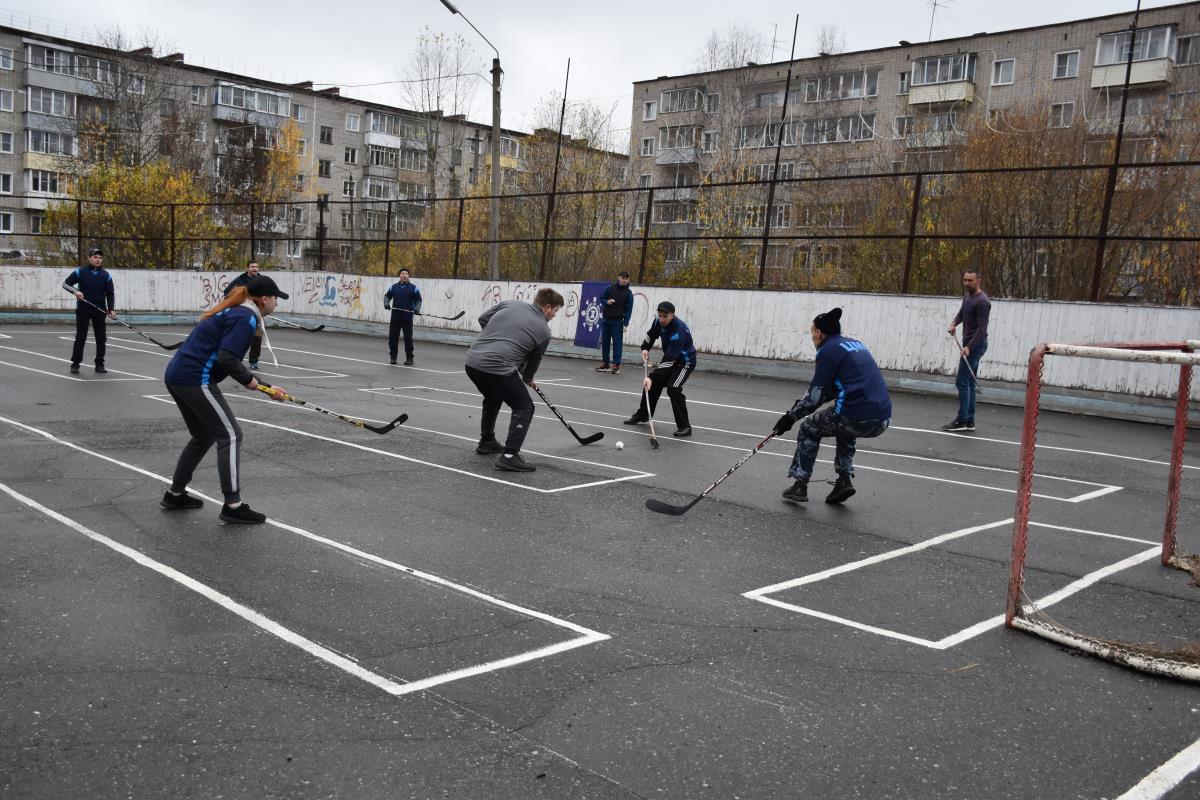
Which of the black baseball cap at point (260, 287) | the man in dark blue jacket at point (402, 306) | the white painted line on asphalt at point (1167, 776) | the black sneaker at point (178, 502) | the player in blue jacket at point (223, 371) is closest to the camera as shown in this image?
the white painted line on asphalt at point (1167, 776)

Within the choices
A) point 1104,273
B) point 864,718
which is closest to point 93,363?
point 864,718

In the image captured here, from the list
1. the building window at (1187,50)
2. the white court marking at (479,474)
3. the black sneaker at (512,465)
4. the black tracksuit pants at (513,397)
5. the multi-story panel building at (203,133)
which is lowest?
the white court marking at (479,474)

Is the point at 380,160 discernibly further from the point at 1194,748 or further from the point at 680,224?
the point at 1194,748

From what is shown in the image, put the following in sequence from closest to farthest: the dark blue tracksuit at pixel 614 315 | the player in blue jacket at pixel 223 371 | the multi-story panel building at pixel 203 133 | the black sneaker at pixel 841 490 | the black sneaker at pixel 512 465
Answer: the player in blue jacket at pixel 223 371 → the black sneaker at pixel 841 490 → the black sneaker at pixel 512 465 → the dark blue tracksuit at pixel 614 315 → the multi-story panel building at pixel 203 133

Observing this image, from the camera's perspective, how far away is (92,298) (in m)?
15.3

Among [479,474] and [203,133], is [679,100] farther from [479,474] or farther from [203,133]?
[479,474]

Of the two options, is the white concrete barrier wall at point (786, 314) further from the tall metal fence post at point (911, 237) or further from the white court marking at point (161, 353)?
the white court marking at point (161, 353)

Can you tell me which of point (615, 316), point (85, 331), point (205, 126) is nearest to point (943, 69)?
point (615, 316)

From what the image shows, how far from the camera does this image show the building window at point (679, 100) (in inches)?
2350

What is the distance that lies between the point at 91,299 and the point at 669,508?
39.5 ft

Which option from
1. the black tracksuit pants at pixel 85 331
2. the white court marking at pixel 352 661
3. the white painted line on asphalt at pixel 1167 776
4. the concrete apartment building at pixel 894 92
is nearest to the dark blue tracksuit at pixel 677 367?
the white court marking at pixel 352 661

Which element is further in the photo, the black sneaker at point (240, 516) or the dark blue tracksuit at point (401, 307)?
the dark blue tracksuit at point (401, 307)

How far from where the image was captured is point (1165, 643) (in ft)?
17.2

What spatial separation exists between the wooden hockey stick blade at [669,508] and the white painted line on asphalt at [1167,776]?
403 centimetres
